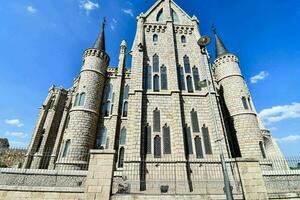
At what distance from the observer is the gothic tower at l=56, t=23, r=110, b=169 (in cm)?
1728

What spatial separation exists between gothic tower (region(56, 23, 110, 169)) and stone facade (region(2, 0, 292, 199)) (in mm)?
97

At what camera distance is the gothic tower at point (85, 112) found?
17281 mm

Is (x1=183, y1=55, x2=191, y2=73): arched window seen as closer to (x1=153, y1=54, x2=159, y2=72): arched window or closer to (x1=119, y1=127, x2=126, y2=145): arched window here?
(x1=153, y1=54, x2=159, y2=72): arched window

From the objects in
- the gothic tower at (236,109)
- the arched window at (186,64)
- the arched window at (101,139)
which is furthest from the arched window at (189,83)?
the arched window at (101,139)

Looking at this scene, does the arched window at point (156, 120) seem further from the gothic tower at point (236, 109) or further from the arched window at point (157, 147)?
the gothic tower at point (236, 109)

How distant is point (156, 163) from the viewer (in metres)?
13.8

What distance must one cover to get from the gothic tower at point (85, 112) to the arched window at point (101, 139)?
3.19 feet

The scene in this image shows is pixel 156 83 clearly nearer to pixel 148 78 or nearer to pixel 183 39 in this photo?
pixel 148 78

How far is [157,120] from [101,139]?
908 centimetres

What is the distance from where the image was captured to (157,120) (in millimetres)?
15836

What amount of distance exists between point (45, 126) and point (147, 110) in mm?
16733

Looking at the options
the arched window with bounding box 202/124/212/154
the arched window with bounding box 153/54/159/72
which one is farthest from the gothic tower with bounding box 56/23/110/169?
the arched window with bounding box 202/124/212/154

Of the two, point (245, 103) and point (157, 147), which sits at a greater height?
point (245, 103)

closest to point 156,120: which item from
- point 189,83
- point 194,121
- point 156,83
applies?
point 194,121
